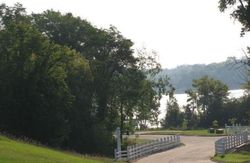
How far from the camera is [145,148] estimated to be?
4509 cm

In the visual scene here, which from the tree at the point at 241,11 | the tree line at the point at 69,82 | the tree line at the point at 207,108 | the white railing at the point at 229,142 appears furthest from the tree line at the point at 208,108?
the tree at the point at 241,11

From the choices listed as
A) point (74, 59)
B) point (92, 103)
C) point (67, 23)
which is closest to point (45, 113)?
point (74, 59)

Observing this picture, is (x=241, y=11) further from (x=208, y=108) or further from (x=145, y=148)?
(x=208, y=108)

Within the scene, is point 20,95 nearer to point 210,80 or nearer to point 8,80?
point 8,80

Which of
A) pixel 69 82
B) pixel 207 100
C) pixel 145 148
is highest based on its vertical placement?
pixel 207 100

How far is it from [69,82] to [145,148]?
1586 centimetres

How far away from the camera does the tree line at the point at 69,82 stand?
47.3 meters

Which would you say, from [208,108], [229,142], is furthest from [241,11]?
[208,108]

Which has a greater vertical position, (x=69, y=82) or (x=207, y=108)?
(x=207, y=108)

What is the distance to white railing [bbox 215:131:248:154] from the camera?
139 feet

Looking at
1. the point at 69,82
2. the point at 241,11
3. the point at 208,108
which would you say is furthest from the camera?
the point at 208,108

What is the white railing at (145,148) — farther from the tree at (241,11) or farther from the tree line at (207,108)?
the tree line at (207,108)

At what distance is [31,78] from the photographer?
48.1 metres

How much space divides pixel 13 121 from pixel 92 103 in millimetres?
20908
